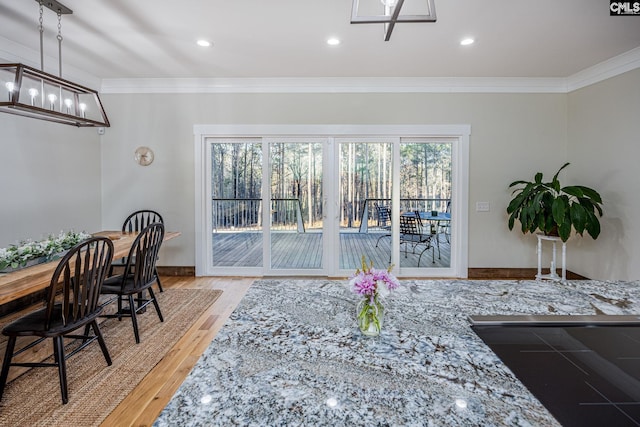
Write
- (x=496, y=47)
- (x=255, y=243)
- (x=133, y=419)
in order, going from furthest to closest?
(x=255, y=243)
(x=496, y=47)
(x=133, y=419)

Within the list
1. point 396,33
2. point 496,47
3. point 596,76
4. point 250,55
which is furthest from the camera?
point 596,76

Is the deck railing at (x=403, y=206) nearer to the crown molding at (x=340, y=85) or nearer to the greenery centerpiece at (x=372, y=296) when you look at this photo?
the crown molding at (x=340, y=85)

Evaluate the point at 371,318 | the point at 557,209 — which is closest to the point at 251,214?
the point at 557,209

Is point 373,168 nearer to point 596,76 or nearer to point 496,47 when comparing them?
point 496,47

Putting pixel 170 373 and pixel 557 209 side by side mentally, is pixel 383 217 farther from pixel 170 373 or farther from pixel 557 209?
pixel 170 373

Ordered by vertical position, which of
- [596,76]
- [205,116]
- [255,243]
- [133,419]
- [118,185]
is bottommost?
[133,419]

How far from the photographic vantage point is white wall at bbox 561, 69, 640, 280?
3613 mm

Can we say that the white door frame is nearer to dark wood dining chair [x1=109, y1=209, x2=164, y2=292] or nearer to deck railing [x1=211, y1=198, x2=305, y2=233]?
deck railing [x1=211, y1=198, x2=305, y2=233]

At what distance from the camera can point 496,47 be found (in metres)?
3.47

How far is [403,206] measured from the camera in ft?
15.6

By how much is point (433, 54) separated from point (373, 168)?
1.63 m

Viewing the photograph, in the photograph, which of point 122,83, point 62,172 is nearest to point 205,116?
point 122,83

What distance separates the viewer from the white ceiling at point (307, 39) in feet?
9.02

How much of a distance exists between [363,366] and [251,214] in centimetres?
414
